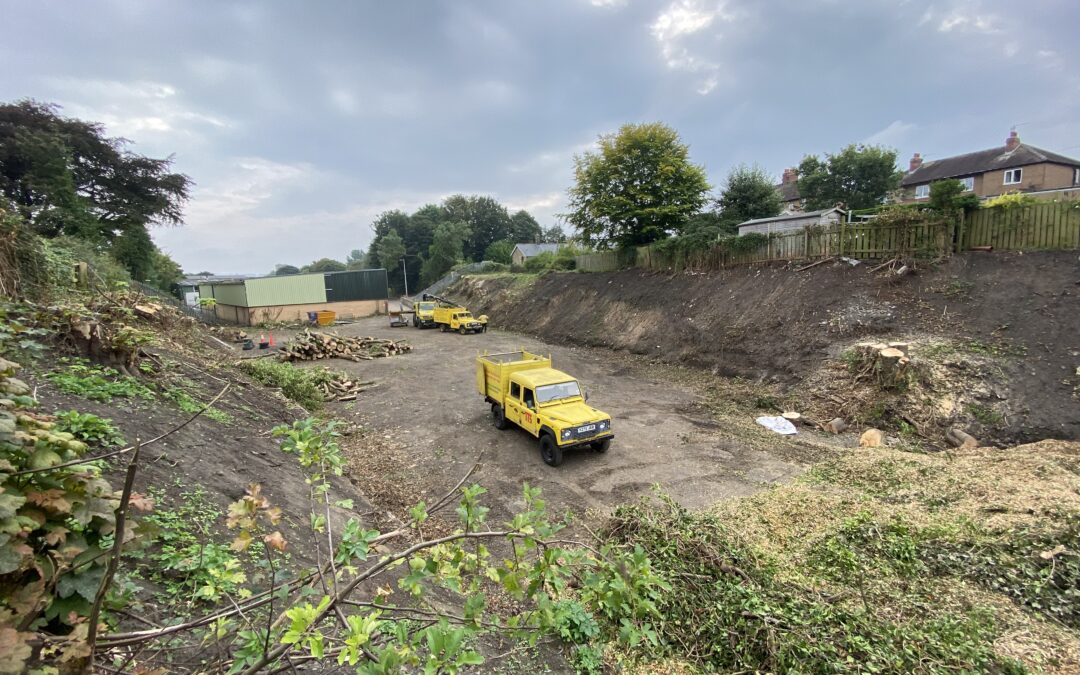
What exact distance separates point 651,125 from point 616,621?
2761cm

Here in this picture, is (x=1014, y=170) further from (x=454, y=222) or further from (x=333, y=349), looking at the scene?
(x=454, y=222)

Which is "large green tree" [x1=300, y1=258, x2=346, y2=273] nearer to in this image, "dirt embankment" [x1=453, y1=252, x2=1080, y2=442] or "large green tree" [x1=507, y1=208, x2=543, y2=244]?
"large green tree" [x1=507, y1=208, x2=543, y2=244]

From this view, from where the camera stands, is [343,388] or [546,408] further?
[343,388]

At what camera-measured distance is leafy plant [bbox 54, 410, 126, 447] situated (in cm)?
407

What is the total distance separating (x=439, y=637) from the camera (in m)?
1.63

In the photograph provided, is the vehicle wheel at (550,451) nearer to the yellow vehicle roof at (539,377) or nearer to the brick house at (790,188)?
the yellow vehicle roof at (539,377)

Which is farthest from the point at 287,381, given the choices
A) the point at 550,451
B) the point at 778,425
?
the point at 778,425

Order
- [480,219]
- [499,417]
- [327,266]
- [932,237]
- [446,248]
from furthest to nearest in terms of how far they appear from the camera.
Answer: [327,266], [480,219], [446,248], [932,237], [499,417]

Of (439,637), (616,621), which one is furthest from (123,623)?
(616,621)

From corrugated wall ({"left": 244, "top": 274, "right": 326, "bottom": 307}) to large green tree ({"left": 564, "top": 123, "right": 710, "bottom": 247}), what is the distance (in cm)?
2331

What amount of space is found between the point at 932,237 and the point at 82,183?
44809 millimetres

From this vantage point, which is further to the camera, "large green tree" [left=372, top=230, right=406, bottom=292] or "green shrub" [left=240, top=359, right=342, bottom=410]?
"large green tree" [left=372, top=230, right=406, bottom=292]

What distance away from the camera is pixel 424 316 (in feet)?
99.6

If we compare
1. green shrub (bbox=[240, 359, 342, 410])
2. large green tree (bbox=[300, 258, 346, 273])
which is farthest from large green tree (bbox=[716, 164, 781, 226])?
large green tree (bbox=[300, 258, 346, 273])
